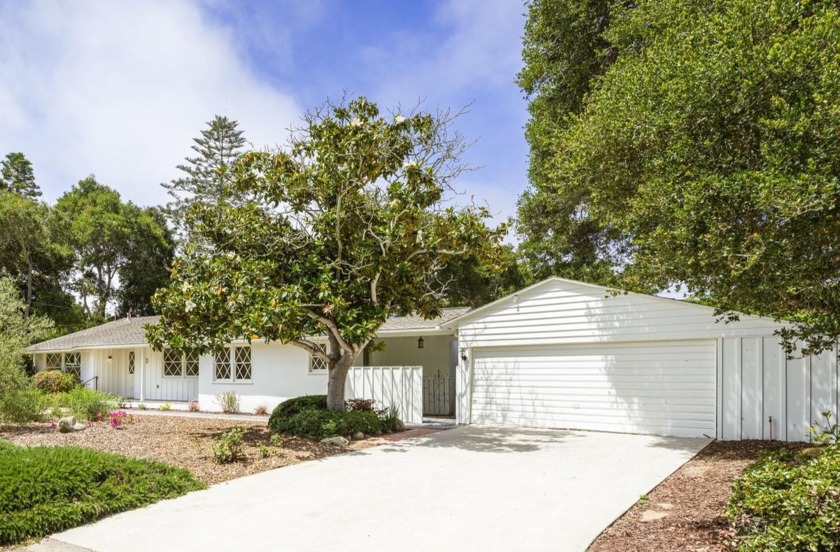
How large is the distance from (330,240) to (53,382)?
15.8 meters

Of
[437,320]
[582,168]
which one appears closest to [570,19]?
[582,168]

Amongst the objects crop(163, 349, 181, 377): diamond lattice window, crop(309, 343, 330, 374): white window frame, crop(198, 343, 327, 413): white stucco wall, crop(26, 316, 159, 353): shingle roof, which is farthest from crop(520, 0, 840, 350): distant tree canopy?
crop(26, 316, 159, 353): shingle roof

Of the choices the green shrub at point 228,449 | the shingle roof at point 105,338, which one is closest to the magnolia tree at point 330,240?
the green shrub at point 228,449

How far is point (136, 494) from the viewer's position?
6.38 meters

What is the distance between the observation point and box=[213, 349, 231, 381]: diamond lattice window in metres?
17.7

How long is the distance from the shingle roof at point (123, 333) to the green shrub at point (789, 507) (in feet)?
34.6

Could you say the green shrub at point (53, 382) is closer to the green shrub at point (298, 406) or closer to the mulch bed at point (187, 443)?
the mulch bed at point (187, 443)

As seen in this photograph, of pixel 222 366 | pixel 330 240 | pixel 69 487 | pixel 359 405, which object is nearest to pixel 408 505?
pixel 69 487

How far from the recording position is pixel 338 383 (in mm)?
12062

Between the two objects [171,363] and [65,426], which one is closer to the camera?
[65,426]

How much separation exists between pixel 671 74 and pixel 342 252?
6.67 metres

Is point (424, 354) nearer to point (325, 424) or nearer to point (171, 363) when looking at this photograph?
point (325, 424)

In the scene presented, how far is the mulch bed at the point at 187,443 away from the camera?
27.1ft

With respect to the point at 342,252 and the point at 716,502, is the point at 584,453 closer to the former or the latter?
the point at 716,502
